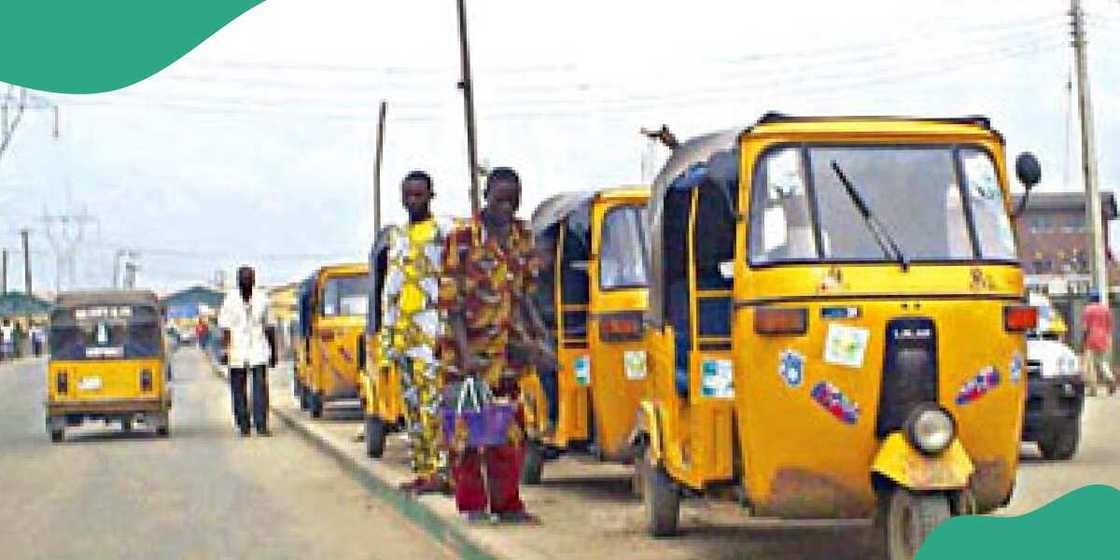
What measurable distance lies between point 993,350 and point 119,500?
30.2 feet

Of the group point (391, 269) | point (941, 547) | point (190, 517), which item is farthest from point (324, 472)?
point (941, 547)

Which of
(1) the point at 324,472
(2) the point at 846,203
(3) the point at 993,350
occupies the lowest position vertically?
(1) the point at 324,472

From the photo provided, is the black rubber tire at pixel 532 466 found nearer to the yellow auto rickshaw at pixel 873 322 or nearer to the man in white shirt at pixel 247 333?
the yellow auto rickshaw at pixel 873 322

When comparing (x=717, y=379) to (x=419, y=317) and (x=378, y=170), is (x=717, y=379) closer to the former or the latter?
(x=419, y=317)

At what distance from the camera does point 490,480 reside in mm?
11812

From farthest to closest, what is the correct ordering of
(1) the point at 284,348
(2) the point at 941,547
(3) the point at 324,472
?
(1) the point at 284,348
(3) the point at 324,472
(2) the point at 941,547

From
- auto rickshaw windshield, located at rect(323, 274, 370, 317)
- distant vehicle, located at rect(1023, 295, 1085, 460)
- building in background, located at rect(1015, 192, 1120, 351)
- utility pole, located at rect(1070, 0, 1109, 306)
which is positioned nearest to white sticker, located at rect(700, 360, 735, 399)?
distant vehicle, located at rect(1023, 295, 1085, 460)

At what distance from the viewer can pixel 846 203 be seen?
8969 mm

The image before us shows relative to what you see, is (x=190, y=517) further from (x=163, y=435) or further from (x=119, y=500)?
(x=163, y=435)

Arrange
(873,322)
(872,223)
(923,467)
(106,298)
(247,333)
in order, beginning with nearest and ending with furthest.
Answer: (923,467)
(873,322)
(872,223)
(247,333)
(106,298)

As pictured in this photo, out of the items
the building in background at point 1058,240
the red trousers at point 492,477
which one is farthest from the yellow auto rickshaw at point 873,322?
the building in background at point 1058,240

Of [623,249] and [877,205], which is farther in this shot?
[623,249]

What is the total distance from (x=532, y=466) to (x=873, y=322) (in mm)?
7098

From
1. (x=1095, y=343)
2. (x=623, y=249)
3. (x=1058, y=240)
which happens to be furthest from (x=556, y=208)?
(x=1058, y=240)
